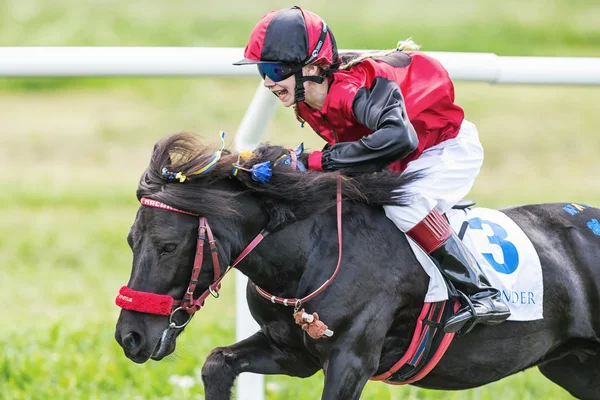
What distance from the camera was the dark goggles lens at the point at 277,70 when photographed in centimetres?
390

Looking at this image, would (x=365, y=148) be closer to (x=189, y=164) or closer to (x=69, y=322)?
(x=189, y=164)

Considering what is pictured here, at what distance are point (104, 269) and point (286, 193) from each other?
5.45 m

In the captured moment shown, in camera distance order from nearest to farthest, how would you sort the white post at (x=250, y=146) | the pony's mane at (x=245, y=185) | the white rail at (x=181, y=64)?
the pony's mane at (x=245, y=185) < the white rail at (x=181, y=64) < the white post at (x=250, y=146)

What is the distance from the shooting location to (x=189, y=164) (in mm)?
3871

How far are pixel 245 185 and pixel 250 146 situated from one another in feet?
2.52

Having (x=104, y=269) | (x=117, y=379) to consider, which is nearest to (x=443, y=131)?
(x=117, y=379)

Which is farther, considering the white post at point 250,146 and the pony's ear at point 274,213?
the white post at point 250,146

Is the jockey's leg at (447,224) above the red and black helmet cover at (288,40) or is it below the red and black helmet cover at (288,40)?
below

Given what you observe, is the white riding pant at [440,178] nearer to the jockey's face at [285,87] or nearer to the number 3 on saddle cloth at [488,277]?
the number 3 on saddle cloth at [488,277]

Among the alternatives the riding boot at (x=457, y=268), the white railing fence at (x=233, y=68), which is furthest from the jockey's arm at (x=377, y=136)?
the white railing fence at (x=233, y=68)

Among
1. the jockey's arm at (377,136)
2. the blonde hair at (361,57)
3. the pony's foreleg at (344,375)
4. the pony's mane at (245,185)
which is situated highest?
the blonde hair at (361,57)

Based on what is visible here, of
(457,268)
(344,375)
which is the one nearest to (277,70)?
(457,268)

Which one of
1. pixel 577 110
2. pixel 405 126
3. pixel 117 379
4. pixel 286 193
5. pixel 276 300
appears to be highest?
pixel 405 126

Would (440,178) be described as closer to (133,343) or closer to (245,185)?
(245,185)
